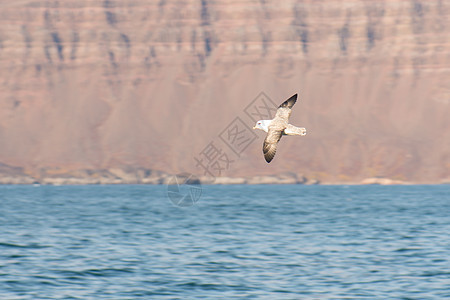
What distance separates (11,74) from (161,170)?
55.7 meters

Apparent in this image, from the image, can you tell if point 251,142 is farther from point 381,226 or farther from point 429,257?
point 429,257

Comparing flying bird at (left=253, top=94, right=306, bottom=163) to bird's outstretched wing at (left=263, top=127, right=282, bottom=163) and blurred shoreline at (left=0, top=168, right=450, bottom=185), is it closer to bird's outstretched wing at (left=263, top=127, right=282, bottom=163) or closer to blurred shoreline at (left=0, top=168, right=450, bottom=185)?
bird's outstretched wing at (left=263, top=127, right=282, bottom=163)

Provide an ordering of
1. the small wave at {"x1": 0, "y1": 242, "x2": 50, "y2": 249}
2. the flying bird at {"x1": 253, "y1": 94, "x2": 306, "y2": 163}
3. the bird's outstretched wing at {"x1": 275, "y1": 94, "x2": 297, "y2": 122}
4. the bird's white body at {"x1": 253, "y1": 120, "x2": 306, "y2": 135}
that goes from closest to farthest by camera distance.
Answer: the bird's white body at {"x1": 253, "y1": 120, "x2": 306, "y2": 135}
the flying bird at {"x1": 253, "y1": 94, "x2": 306, "y2": 163}
the bird's outstretched wing at {"x1": 275, "y1": 94, "x2": 297, "y2": 122}
the small wave at {"x1": 0, "y1": 242, "x2": 50, "y2": 249}

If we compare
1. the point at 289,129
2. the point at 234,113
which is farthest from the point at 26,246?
the point at 234,113

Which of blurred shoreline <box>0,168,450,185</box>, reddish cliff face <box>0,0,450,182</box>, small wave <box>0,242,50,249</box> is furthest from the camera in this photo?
reddish cliff face <box>0,0,450,182</box>

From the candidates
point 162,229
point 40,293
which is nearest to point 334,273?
point 40,293

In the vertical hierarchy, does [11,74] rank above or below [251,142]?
above

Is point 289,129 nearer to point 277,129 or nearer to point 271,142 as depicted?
point 277,129

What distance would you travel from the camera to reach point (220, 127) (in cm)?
17900

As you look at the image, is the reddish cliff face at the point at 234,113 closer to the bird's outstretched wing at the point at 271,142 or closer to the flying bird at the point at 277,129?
the flying bird at the point at 277,129

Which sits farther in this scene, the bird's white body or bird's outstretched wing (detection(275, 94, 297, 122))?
bird's outstretched wing (detection(275, 94, 297, 122))

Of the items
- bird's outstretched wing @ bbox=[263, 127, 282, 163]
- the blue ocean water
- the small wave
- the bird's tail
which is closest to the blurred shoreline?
the blue ocean water

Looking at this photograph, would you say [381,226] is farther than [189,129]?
No

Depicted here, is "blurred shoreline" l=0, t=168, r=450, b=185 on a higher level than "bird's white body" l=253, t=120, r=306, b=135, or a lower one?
lower
